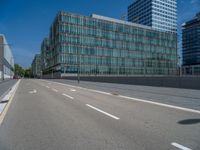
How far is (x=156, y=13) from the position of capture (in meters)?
129

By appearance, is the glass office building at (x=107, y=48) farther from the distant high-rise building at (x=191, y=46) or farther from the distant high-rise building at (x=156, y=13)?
the distant high-rise building at (x=191, y=46)

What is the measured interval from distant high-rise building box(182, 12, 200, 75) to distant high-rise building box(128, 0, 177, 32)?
49378 mm

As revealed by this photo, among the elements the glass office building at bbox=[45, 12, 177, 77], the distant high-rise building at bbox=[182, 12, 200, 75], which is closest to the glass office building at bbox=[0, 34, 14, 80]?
the glass office building at bbox=[45, 12, 177, 77]

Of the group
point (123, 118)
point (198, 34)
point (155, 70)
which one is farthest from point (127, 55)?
point (123, 118)

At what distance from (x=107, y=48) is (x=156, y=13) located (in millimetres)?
53882

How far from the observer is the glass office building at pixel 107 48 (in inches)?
3346

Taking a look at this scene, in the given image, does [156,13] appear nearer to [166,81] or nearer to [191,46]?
[191,46]

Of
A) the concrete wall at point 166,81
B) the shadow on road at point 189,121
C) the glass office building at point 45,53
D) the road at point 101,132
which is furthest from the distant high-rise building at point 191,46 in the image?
the glass office building at point 45,53

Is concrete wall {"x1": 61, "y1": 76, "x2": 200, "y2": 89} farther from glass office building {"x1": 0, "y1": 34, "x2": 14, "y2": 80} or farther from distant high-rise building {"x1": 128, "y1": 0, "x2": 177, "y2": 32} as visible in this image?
distant high-rise building {"x1": 128, "y1": 0, "x2": 177, "y2": 32}

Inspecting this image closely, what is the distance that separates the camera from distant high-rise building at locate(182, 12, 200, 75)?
5688 cm

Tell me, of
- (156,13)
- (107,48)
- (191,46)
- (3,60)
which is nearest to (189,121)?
(191,46)

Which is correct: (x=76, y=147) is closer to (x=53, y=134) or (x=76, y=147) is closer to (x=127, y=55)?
(x=53, y=134)

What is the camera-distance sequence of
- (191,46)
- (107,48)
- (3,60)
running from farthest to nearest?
(107,48) → (3,60) → (191,46)

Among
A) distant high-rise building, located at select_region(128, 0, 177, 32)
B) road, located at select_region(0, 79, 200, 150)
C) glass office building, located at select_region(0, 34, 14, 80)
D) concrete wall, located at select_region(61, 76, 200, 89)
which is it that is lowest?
road, located at select_region(0, 79, 200, 150)
